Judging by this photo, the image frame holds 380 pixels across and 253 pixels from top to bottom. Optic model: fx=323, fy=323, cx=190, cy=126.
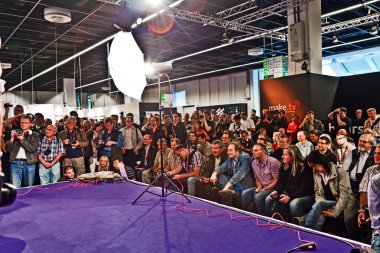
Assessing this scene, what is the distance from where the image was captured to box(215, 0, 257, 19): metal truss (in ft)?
22.5

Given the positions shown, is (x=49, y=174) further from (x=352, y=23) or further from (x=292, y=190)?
(x=352, y=23)

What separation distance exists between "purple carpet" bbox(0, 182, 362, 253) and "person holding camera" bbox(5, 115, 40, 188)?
1526 mm

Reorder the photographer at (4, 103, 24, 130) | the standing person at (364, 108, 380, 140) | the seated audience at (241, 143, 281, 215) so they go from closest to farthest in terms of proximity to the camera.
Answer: the seated audience at (241, 143, 281, 215), the photographer at (4, 103, 24, 130), the standing person at (364, 108, 380, 140)

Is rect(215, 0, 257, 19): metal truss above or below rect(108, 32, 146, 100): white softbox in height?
above

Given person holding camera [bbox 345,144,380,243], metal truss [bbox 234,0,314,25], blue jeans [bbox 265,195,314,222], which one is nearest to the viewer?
person holding camera [bbox 345,144,380,243]

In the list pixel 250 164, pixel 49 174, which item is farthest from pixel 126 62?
pixel 49 174

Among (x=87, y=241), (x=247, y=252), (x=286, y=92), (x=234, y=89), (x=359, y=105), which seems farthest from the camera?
(x=234, y=89)

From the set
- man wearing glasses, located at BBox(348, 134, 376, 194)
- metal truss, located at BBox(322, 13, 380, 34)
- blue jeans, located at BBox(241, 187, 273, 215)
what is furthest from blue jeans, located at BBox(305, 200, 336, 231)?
metal truss, located at BBox(322, 13, 380, 34)

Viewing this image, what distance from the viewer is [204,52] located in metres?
10.9

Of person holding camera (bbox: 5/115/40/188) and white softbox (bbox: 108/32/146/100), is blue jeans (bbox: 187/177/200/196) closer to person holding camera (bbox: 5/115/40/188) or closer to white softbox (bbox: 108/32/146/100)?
person holding camera (bbox: 5/115/40/188)

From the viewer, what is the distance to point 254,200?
3838 millimetres

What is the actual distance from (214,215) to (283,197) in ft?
3.95

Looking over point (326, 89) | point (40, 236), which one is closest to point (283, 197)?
point (40, 236)

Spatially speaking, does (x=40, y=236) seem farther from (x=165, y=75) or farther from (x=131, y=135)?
(x=131, y=135)
